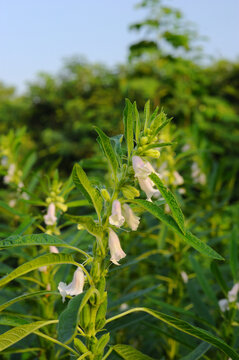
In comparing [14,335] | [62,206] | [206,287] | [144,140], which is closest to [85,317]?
[14,335]

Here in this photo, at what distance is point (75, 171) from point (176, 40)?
251cm

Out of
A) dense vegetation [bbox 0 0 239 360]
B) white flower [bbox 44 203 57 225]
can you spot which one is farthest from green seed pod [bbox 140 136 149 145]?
white flower [bbox 44 203 57 225]

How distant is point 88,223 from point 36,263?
12 cm

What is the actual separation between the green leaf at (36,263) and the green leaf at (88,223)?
72mm

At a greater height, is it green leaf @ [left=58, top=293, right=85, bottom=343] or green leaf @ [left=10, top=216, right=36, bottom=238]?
green leaf @ [left=10, top=216, right=36, bottom=238]

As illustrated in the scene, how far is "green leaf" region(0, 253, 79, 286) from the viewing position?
69cm

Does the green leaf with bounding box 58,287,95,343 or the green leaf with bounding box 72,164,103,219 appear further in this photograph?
the green leaf with bounding box 72,164,103,219

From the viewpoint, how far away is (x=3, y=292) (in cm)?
133

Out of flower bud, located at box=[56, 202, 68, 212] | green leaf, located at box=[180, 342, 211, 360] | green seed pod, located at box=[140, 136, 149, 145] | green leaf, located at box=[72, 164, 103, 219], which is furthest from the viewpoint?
flower bud, located at box=[56, 202, 68, 212]

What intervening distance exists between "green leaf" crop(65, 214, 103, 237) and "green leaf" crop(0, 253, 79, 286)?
72mm

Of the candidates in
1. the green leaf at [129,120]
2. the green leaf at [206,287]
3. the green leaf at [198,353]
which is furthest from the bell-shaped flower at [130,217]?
the green leaf at [206,287]

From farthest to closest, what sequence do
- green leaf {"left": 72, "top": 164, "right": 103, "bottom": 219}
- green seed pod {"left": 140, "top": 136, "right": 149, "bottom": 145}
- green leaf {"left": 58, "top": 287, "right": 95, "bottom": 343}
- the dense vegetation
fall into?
1. the dense vegetation
2. green seed pod {"left": 140, "top": 136, "right": 149, "bottom": 145}
3. green leaf {"left": 72, "top": 164, "right": 103, "bottom": 219}
4. green leaf {"left": 58, "top": 287, "right": 95, "bottom": 343}

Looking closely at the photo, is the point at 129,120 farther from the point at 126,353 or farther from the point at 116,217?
the point at 126,353

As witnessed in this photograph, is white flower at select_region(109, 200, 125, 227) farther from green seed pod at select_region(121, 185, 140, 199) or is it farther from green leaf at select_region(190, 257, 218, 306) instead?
green leaf at select_region(190, 257, 218, 306)
